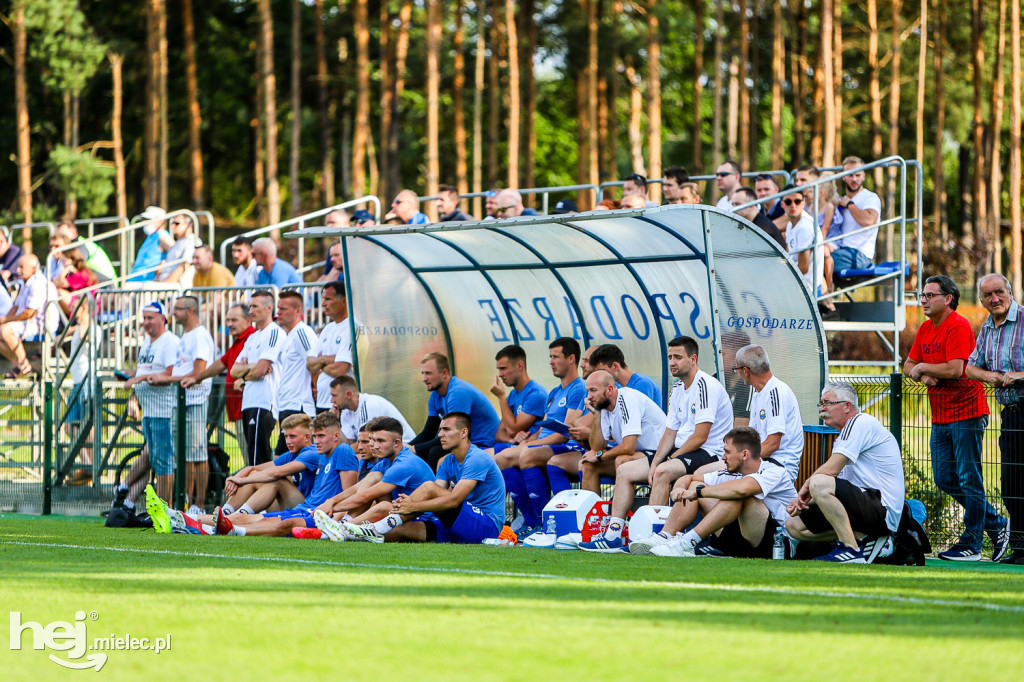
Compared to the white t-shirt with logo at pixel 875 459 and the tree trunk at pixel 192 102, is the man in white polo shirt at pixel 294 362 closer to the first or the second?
the white t-shirt with logo at pixel 875 459

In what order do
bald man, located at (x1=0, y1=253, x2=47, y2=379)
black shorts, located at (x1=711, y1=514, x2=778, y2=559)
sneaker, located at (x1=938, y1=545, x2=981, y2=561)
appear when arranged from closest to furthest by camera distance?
black shorts, located at (x1=711, y1=514, x2=778, y2=559)
sneaker, located at (x1=938, y1=545, x2=981, y2=561)
bald man, located at (x1=0, y1=253, x2=47, y2=379)

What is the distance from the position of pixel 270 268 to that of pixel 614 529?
6846mm

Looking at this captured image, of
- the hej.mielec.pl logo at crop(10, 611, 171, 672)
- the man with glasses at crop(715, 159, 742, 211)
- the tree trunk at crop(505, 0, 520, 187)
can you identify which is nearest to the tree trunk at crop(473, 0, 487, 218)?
the tree trunk at crop(505, 0, 520, 187)

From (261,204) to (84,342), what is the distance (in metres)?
25.9

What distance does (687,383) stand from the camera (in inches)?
447

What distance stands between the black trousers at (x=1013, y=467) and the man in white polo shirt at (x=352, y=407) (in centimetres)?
538

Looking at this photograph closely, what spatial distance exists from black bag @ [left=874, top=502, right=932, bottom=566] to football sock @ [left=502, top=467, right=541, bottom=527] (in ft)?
11.3

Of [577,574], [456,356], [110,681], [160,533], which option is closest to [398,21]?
[456,356]

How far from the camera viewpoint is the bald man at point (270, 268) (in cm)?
1575

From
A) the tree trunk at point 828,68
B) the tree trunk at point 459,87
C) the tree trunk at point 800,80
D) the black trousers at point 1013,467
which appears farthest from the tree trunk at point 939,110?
the black trousers at point 1013,467

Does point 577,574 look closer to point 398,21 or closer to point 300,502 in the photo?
point 300,502

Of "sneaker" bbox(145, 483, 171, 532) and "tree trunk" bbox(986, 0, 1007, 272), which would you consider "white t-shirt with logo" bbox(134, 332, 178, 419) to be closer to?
"sneaker" bbox(145, 483, 171, 532)

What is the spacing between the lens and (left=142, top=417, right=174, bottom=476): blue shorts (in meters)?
14.0

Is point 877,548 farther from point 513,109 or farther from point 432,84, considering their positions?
point 513,109
